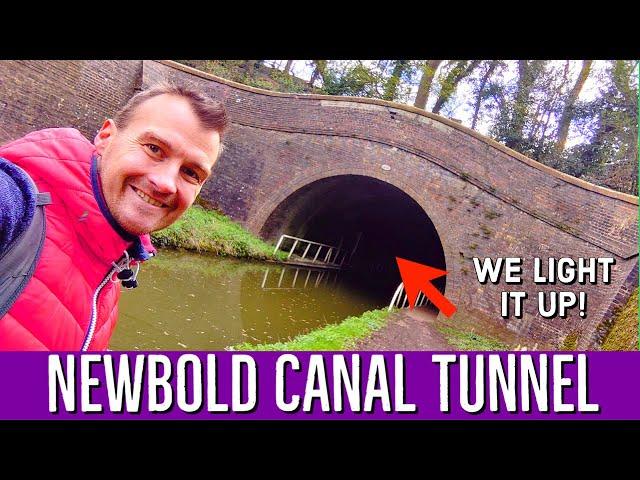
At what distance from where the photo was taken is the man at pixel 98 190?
1.12m

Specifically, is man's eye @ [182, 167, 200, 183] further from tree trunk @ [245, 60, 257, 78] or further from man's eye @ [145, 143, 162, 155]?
tree trunk @ [245, 60, 257, 78]

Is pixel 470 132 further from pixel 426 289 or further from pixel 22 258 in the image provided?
pixel 22 258

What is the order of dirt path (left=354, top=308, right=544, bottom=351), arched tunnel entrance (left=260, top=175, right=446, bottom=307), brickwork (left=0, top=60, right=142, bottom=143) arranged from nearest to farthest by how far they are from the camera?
dirt path (left=354, top=308, right=544, bottom=351) < brickwork (left=0, top=60, right=142, bottom=143) < arched tunnel entrance (left=260, top=175, right=446, bottom=307)

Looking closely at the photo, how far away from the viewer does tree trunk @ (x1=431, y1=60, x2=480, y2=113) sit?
1836 cm

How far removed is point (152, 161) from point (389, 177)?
1020 cm

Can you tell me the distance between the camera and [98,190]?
1192 mm

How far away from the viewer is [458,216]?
10250 mm

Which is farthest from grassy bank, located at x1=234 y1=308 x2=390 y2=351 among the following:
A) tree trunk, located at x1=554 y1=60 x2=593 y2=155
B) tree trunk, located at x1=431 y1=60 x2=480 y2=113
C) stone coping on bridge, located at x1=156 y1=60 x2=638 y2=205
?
tree trunk, located at x1=431 y1=60 x2=480 y2=113

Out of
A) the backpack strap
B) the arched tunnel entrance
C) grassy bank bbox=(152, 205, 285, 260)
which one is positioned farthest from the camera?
the arched tunnel entrance

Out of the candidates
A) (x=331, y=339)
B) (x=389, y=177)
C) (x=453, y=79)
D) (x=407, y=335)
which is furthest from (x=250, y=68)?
(x=331, y=339)

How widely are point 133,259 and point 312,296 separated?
8.89 meters

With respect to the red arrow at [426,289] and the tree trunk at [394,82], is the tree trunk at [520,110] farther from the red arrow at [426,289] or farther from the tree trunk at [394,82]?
the red arrow at [426,289]

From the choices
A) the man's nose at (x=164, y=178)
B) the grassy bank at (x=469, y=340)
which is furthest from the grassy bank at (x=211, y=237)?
the man's nose at (x=164, y=178)

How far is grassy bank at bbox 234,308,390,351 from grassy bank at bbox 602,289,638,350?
2.93 meters
